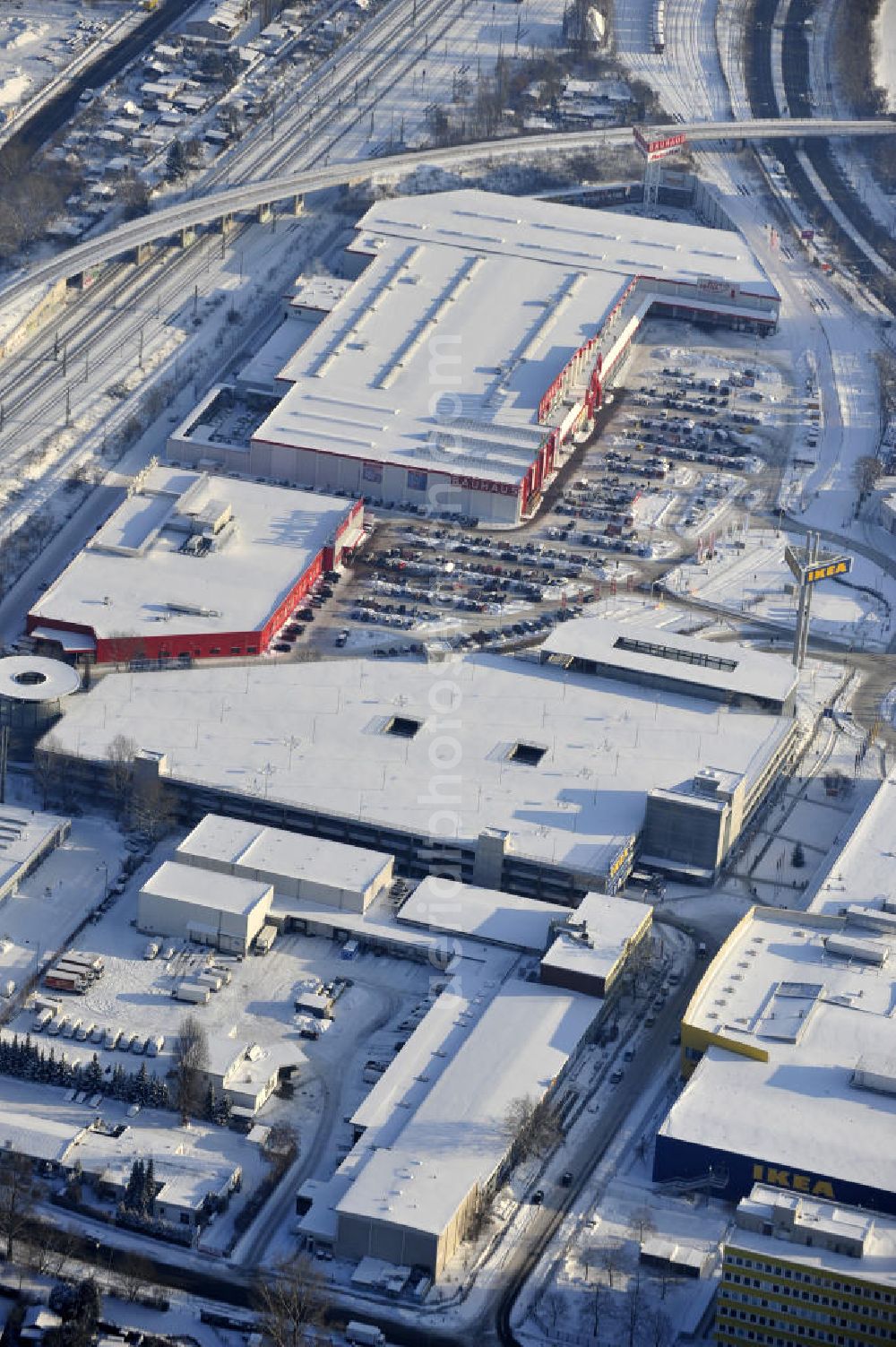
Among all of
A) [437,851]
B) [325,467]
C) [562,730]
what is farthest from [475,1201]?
[325,467]

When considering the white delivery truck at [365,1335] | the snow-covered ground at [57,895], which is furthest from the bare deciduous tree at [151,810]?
the white delivery truck at [365,1335]

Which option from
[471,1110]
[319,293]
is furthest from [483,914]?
[319,293]

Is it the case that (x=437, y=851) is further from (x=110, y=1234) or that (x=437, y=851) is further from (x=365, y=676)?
(x=110, y=1234)

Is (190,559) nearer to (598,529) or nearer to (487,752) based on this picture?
(487,752)

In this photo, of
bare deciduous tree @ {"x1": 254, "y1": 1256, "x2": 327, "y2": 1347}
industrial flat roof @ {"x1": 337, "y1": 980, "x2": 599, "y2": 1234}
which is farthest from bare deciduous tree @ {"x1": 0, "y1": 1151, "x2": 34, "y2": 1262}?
industrial flat roof @ {"x1": 337, "y1": 980, "x2": 599, "y2": 1234}

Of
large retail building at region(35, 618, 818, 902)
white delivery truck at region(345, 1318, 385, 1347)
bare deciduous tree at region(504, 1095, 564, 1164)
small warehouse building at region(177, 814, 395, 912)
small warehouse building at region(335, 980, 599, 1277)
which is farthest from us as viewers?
large retail building at region(35, 618, 818, 902)

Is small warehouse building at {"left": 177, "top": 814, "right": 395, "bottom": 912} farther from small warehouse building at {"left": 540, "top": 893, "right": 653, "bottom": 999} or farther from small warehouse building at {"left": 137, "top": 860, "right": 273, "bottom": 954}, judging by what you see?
small warehouse building at {"left": 540, "top": 893, "right": 653, "bottom": 999}
